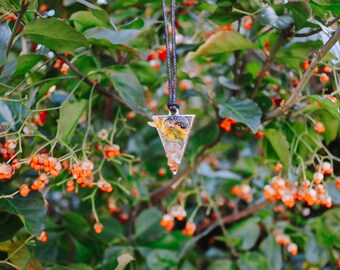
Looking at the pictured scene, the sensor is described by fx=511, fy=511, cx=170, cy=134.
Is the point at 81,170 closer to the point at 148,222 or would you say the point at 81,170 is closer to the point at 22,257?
the point at 22,257

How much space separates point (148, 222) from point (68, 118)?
325mm

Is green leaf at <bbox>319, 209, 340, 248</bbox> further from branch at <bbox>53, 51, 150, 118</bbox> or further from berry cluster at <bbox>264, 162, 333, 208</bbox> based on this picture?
branch at <bbox>53, 51, 150, 118</bbox>

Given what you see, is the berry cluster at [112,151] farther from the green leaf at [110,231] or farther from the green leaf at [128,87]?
the green leaf at [110,231]

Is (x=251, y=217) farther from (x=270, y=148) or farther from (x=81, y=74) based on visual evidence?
(x=81, y=74)

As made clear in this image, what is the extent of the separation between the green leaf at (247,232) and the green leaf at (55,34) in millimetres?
527

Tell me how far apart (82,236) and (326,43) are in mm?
577

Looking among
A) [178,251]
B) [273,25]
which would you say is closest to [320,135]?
[273,25]

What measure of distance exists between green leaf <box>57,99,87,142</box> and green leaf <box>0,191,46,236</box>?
0.09 meters

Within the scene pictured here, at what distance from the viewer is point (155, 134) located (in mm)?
1140

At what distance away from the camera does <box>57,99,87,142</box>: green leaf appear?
71cm

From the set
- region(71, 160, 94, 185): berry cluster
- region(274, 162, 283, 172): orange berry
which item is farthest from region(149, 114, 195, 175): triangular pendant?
region(274, 162, 283, 172): orange berry

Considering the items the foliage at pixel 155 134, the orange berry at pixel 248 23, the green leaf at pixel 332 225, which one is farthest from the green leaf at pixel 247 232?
the orange berry at pixel 248 23

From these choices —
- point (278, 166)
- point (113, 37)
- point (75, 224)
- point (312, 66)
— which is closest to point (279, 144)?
point (278, 166)

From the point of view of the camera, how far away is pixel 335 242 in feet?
2.96
